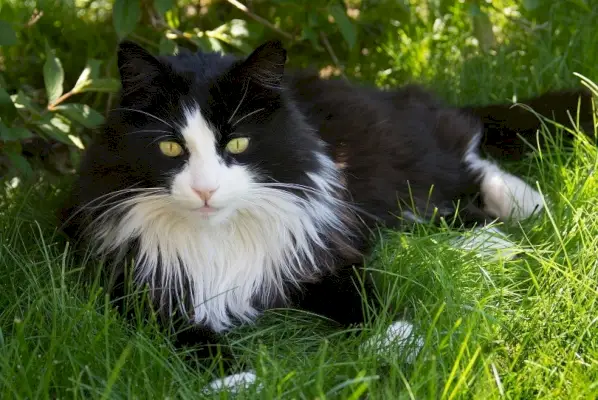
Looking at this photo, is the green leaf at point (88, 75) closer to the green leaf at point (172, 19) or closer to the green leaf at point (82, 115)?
the green leaf at point (82, 115)

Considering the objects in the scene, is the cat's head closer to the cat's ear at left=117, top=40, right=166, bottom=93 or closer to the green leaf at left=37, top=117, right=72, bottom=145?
the cat's ear at left=117, top=40, right=166, bottom=93

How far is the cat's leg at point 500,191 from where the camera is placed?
2.43 metres

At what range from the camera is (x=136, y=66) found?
1.73 meters

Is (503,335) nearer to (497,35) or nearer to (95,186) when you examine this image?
(95,186)

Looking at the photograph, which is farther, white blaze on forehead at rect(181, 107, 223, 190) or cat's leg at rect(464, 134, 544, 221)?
cat's leg at rect(464, 134, 544, 221)

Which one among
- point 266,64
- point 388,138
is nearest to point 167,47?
point 388,138

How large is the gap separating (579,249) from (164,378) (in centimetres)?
107

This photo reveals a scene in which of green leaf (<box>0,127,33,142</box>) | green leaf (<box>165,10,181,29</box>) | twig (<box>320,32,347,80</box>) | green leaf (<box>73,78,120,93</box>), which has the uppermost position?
green leaf (<box>165,10,181,29</box>)

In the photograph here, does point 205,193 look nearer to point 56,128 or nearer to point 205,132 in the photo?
point 205,132

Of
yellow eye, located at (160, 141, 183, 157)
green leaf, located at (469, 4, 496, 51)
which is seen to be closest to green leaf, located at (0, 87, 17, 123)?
yellow eye, located at (160, 141, 183, 157)

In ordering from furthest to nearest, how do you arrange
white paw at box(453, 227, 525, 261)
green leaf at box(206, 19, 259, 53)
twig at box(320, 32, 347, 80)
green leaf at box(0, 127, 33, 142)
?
twig at box(320, 32, 347, 80), green leaf at box(206, 19, 259, 53), green leaf at box(0, 127, 33, 142), white paw at box(453, 227, 525, 261)

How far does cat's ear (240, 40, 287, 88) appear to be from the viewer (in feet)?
5.63

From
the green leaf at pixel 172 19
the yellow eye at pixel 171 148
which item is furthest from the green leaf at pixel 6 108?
the green leaf at pixel 172 19

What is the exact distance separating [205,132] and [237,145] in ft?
0.28
